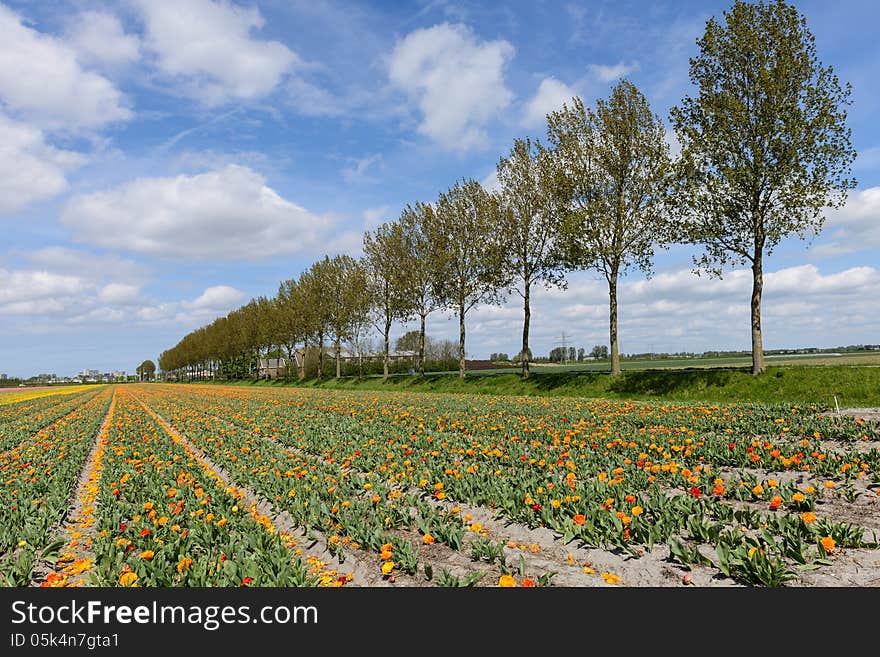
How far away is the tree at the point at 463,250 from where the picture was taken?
135 ft

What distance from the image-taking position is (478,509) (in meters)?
7.03

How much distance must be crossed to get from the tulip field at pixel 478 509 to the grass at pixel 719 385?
738 centimetres

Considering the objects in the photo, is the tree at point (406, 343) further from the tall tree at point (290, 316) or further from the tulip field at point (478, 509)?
the tulip field at point (478, 509)

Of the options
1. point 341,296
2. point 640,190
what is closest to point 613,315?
point 640,190

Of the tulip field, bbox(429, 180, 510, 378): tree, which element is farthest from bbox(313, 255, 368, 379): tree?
the tulip field

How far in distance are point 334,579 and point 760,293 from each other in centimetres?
2688

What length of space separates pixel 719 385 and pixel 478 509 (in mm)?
22394

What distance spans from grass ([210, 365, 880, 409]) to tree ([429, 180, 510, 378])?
7835 millimetres

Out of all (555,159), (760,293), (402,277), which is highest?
(555,159)

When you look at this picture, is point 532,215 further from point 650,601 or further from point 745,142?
point 650,601

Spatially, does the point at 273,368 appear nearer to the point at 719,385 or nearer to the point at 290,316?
the point at 290,316

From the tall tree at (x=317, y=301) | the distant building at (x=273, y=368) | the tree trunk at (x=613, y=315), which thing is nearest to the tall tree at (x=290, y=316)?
the tall tree at (x=317, y=301)

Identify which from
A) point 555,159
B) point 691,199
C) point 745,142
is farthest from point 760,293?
point 555,159

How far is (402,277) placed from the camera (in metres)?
47.9
